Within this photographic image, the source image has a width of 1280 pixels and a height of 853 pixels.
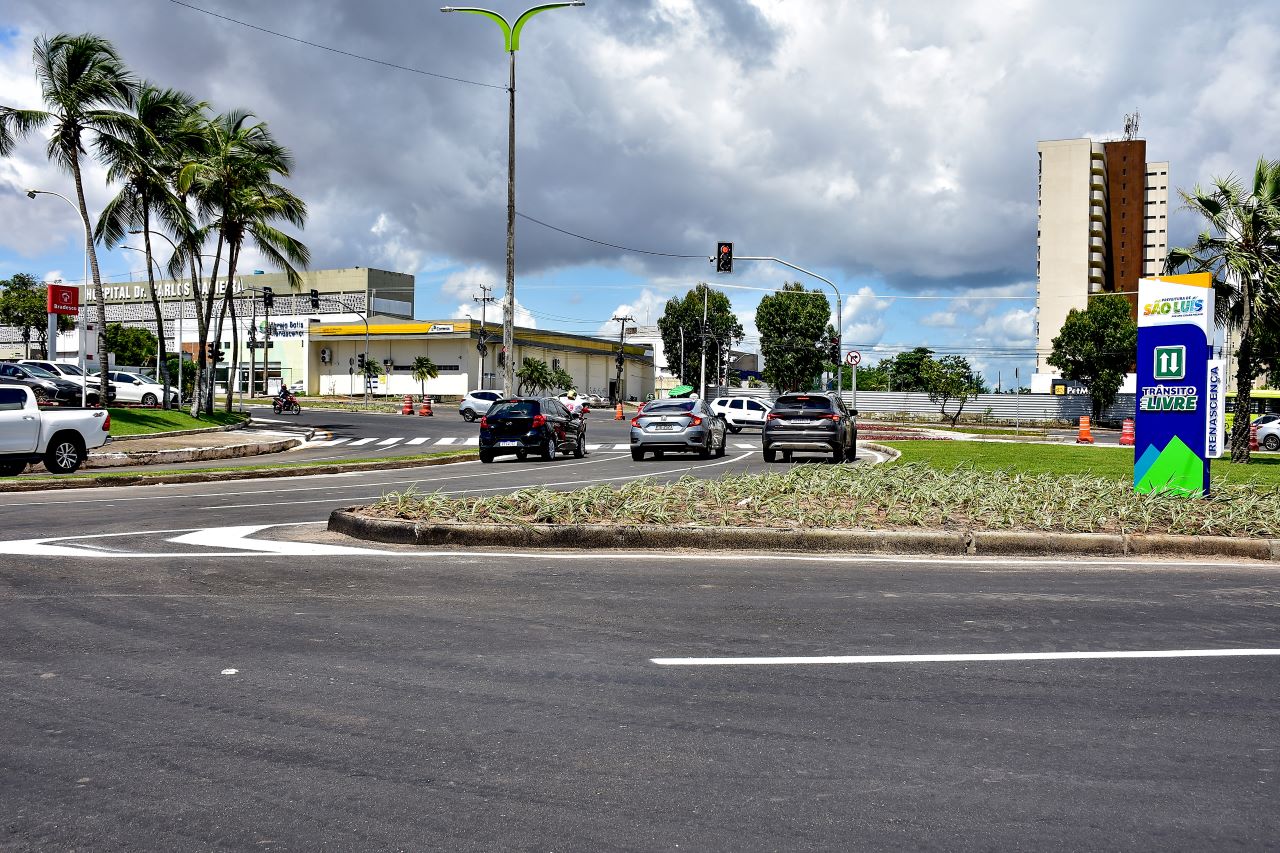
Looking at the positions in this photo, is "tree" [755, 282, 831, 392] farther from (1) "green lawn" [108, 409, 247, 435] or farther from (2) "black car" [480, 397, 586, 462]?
(2) "black car" [480, 397, 586, 462]

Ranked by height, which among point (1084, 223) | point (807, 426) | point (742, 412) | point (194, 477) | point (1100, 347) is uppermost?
point (1084, 223)

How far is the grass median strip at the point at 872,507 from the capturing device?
10.1 meters

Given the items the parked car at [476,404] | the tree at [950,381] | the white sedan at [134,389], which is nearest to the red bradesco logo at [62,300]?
the white sedan at [134,389]

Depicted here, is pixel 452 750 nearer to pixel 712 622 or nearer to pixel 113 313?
pixel 712 622

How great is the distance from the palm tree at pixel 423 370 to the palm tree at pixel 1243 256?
66.2 metres

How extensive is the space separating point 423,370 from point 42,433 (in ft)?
220

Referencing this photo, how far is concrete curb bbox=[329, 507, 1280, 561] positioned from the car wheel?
13644 mm

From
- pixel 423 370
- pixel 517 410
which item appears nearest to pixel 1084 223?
pixel 423 370

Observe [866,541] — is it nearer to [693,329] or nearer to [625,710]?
[625,710]

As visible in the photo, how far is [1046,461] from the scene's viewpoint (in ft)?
74.8

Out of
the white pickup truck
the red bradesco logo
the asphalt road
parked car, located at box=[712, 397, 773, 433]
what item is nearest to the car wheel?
the white pickup truck

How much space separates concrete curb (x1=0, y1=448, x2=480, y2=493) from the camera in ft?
56.4

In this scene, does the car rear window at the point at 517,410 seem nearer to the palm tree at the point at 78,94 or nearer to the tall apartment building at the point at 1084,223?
the palm tree at the point at 78,94

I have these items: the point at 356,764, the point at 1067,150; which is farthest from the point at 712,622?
the point at 1067,150
